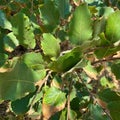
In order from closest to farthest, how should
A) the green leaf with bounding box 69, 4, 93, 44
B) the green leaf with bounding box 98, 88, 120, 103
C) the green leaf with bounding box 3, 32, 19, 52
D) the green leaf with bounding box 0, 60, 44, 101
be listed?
the green leaf with bounding box 0, 60, 44, 101 → the green leaf with bounding box 69, 4, 93, 44 → the green leaf with bounding box 98, 88, 120, 103 → the green leaf with bounding box 3, 32, 19, 52

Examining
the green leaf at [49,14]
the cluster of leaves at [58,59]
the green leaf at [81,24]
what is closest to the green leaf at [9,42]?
the cluster of leaves at [58,59]

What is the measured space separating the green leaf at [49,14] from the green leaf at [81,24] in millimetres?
133

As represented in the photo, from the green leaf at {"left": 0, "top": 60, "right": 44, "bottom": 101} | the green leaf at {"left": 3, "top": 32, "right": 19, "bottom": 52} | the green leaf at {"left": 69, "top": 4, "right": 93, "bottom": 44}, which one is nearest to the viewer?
the green leaf at {"left": 0, "top": 60, "right": 44, "bottom": 101}

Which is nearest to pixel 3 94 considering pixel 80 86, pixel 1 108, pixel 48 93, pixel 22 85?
pixel 22 85

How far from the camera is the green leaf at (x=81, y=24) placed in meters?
0.81

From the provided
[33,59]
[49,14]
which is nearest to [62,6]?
[49,14]

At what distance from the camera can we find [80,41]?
85 centimetres

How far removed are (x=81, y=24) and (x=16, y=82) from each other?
0.68 ft

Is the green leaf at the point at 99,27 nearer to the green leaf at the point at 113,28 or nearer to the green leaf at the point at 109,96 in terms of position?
the green leaf at the point at 113,28

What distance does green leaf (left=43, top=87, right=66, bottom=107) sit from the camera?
0.89 metres

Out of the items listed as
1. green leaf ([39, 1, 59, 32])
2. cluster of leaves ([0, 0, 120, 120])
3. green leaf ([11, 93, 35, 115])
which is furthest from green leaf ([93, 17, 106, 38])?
green leaf ([11, 93, 35, 115])

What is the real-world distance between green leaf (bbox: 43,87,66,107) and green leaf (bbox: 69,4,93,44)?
0.49 feet

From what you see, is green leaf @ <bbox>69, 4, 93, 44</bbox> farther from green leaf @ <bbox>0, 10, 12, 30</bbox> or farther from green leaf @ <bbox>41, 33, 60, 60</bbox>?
green leaf @ <bbox>0, 10, 12, 30</bbox>

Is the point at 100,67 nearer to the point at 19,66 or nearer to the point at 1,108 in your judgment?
the point at 19,66
